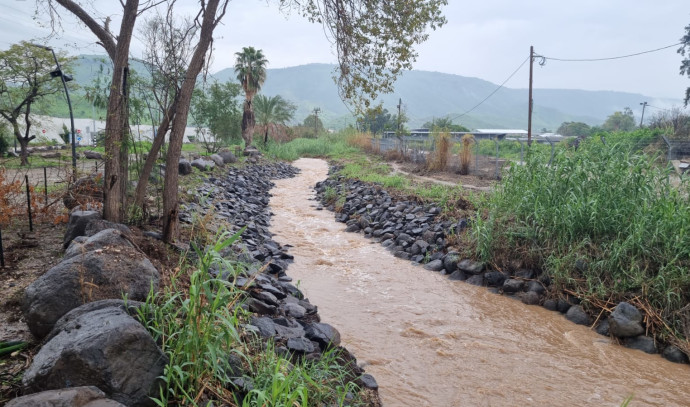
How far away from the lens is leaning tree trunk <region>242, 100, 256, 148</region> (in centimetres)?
3312

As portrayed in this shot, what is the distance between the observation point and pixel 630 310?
574 cm

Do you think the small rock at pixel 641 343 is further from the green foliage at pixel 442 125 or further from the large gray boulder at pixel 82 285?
the green foliage at pixel 442 125

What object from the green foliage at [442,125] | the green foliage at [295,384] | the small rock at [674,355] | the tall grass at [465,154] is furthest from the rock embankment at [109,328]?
the green foliage at [442,125]

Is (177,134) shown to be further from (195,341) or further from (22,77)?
(22,77)

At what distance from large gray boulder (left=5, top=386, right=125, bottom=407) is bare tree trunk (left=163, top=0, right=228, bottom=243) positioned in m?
4.21

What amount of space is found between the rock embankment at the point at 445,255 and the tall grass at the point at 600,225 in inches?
11.5

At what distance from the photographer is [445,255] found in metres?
8.63

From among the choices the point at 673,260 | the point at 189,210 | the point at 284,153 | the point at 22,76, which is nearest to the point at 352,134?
the point at 284,153

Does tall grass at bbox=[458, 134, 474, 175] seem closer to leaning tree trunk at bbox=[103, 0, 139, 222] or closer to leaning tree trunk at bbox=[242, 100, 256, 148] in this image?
leaning tree trunk at bbox=[103, 0, 139, 222]

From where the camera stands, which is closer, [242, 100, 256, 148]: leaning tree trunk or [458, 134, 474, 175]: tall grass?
[458, 134, 474, 175]: tall grass

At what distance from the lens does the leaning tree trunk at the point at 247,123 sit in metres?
33.1

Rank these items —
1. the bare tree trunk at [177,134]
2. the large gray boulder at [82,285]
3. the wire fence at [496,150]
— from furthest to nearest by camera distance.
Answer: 1. the wire fence at [496,150]
2. the bare tree trunk at [177,134]
3. the large gray boulder at [82,285]

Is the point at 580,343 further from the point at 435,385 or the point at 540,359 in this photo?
the point at 435,385

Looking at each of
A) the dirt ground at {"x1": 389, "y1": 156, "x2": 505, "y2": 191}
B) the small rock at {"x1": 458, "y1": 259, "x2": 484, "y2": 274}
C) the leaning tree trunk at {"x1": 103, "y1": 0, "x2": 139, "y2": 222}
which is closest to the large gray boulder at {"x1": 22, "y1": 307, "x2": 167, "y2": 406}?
the leaning tree trunk at {"x1": 103, "y1": 0, "x2": 139, "y2": 222}
